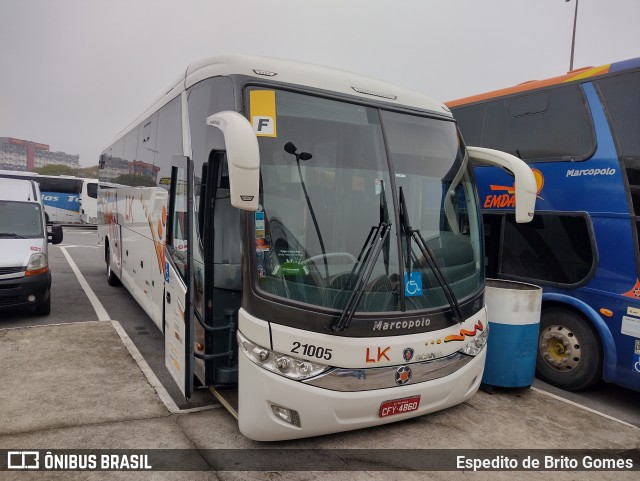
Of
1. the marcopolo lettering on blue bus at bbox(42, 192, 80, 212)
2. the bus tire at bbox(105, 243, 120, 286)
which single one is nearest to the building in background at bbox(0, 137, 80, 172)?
the marcopolo lettering on blue bus at bbox(42, 192, 80, 212)

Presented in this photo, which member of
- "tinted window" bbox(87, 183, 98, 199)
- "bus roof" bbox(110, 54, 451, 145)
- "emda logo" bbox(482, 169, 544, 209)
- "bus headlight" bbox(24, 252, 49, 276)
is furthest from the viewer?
"tinted window" bbox(87, 183, 98, 199)

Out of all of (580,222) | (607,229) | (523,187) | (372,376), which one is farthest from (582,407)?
(372,376)

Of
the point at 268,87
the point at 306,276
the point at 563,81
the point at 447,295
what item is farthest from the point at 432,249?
the point at 563,81

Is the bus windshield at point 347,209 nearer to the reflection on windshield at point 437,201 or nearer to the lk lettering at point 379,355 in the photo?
the reflection on windshield at point 437,201

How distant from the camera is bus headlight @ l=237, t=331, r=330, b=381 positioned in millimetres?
3453

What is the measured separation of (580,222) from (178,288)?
4.56 meters

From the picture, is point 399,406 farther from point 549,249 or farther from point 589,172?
point 589,172

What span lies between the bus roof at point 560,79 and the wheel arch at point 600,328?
2.69 m

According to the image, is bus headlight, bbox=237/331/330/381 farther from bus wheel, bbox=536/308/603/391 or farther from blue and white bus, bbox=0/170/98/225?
blue and white bus, bbox=0/170/98/225

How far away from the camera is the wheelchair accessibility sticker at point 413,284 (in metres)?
3.81

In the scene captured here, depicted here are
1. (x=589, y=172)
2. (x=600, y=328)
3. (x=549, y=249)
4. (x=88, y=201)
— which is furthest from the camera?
(x=88, y=201)

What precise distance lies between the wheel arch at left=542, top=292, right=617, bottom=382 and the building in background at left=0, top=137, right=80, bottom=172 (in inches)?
4754

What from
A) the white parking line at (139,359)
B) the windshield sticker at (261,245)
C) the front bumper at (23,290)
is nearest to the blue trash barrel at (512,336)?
the windshield sticker at (261,245)

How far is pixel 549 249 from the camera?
5.98 meters
